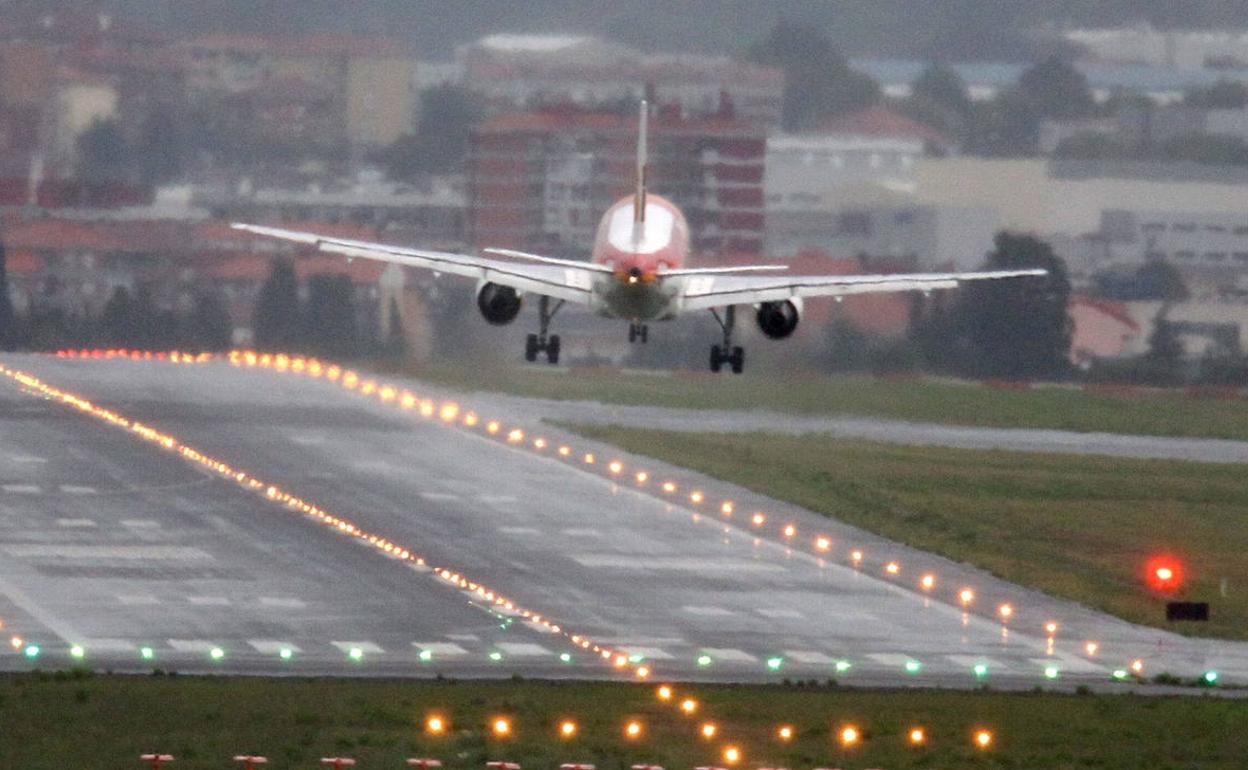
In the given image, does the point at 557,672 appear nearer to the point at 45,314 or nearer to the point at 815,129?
the point at 45,314

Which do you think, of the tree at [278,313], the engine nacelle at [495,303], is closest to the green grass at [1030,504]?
the engine nacelle at [495,303]

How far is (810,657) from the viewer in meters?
59.1

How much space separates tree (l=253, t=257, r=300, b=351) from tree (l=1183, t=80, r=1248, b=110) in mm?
46912

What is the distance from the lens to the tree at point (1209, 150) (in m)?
134

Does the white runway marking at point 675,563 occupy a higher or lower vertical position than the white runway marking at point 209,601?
higher

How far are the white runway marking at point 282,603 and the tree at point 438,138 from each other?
280ft

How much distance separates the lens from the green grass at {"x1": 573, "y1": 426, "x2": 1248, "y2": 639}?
235ft

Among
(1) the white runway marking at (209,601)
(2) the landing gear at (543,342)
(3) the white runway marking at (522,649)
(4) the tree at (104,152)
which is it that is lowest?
(3) the white runway marking at (522,649)

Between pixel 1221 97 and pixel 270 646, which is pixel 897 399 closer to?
pixel 1221 97

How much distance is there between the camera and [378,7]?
554 ft

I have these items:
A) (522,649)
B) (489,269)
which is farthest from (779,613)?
(489,269)

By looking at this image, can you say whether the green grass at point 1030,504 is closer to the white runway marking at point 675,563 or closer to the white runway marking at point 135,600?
the white runway marking at point 675,563

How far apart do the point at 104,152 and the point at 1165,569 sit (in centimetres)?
8955

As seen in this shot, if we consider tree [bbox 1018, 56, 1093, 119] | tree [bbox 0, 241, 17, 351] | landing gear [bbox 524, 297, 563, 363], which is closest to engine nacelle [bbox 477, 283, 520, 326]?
landing gear [bbox 524, 297, 563, 363]
